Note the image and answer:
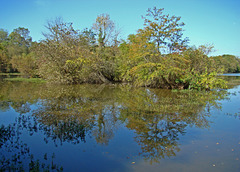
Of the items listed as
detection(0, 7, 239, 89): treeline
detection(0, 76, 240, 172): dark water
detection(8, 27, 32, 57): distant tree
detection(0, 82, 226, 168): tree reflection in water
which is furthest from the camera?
detection(8, 27, 32, 57): distant tree

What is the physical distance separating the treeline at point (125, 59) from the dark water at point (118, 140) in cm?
1049

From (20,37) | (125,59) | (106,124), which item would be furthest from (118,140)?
(20,37)

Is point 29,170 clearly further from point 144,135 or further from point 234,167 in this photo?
point 234,167

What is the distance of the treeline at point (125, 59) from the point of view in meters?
20.9

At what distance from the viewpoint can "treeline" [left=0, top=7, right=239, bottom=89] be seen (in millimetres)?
20891

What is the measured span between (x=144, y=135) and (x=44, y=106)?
6.87m

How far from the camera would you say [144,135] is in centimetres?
714

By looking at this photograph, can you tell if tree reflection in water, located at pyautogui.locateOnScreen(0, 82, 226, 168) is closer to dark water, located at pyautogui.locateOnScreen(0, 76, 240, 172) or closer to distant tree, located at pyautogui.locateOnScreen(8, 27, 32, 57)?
dark water, located at pyautogui.locateOnScreen(0, 76, 240, 172)

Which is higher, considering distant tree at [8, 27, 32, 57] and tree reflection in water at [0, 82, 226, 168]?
distant tree at [8, 27, 32, 57]

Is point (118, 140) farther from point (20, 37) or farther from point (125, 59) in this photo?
point (20, 37)

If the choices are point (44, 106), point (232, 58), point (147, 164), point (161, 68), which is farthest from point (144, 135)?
point (232, 58)

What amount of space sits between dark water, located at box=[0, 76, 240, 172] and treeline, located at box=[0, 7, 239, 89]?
10.5m

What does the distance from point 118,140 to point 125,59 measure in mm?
22270

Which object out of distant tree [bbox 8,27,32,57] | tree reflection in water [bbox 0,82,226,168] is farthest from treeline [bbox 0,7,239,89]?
distant tree [bbox 8,27,32,57]
